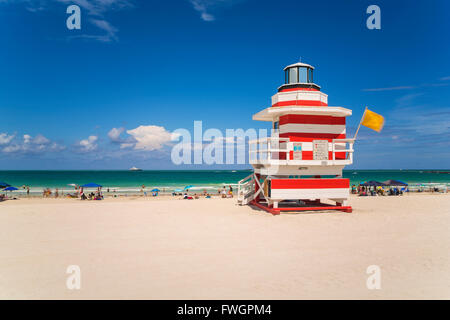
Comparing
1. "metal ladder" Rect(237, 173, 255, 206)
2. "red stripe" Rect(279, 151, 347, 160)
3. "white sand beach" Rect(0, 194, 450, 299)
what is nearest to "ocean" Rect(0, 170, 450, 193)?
"metal ladder" Rect(237, 173, 255, 206)

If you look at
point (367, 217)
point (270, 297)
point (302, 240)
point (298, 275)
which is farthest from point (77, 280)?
point (367, 217)

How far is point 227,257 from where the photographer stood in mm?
7668

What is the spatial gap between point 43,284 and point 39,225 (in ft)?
25.7

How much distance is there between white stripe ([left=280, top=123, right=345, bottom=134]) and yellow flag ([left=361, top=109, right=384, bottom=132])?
138cm

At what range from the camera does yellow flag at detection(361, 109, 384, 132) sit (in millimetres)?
14039

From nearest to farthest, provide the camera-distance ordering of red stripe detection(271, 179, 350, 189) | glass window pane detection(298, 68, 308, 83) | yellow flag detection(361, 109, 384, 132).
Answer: red stripe detection(271, 179, 350, 189) < yellow flag detection(361, 109, 384, 132) < glass window pane detection(298, 68, 308, 83)

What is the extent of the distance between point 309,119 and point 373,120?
3.43 metres

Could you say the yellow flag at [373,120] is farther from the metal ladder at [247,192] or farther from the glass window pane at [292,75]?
the metal ladder at [247,192]

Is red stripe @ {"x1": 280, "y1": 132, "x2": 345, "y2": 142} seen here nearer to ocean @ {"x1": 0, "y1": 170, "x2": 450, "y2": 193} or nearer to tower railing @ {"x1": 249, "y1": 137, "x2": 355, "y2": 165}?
tower railing @ {"x1": 249, "y1": 137, "x2": 355, "y2": 165}

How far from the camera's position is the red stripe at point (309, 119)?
1463cm

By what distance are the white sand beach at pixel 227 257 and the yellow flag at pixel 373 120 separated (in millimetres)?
5089

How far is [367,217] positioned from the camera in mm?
13656

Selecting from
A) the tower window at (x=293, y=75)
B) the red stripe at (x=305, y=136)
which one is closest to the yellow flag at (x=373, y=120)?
the red stripe at (x=305, y=136)
